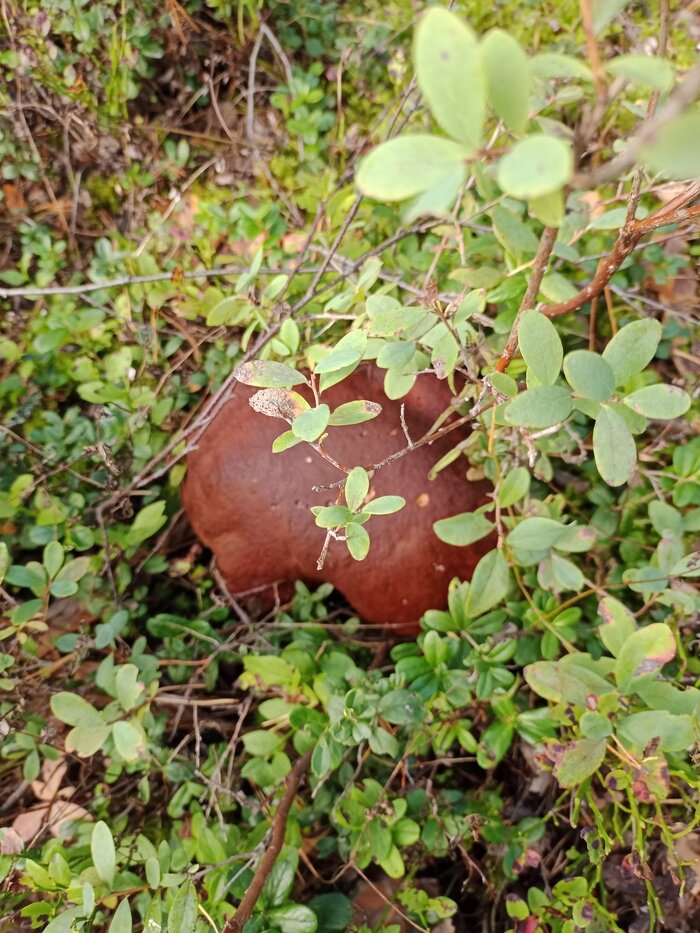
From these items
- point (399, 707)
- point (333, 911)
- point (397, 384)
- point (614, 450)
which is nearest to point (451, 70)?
point (614, 450)

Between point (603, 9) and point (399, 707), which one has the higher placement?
A: point (603, 9)

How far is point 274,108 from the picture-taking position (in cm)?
243

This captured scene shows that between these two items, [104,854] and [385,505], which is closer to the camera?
[385,505]

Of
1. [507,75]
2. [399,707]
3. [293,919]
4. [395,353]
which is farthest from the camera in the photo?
[399,707]

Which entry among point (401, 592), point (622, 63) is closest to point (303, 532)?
point (401, 592)

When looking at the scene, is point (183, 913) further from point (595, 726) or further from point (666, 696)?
point (666, 696)

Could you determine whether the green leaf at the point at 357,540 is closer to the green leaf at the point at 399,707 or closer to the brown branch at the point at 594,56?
the green leaf at the point at 399,707

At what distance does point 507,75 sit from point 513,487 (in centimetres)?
97

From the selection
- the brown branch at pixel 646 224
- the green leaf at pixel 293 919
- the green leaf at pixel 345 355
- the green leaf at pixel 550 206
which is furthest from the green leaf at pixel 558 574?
the green leaf at pixel 550 206

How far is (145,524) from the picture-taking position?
66.9 inches

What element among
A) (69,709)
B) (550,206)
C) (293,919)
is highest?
(550,206)

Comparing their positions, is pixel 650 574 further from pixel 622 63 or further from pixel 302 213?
pixel 302 213

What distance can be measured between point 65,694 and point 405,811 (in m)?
0.82

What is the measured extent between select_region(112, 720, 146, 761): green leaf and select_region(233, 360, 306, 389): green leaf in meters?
0.83
